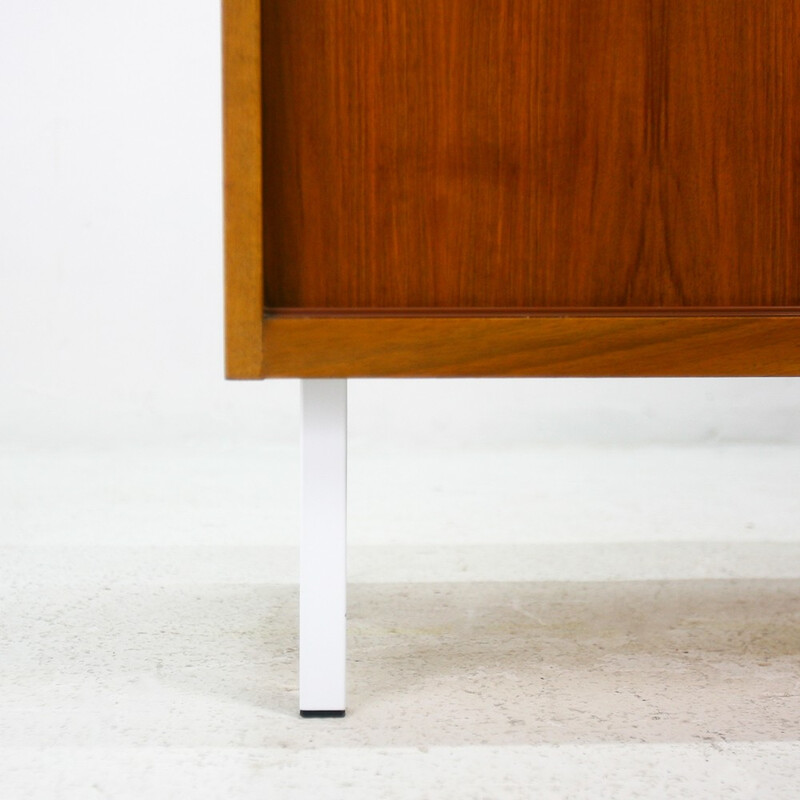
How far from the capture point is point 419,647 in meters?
1.10

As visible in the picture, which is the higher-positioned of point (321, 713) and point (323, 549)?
point (323, 549)

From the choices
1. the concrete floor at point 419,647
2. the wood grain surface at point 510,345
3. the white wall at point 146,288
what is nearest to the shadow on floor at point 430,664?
the concrete floor at point 419,647

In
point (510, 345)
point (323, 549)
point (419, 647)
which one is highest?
point (510, 345)

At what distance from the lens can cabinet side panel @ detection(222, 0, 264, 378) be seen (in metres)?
0.77

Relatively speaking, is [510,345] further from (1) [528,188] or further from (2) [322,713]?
(2) [322,713]

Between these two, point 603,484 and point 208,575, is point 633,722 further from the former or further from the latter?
point 603,484

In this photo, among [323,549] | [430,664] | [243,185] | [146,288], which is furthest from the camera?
[146,288]

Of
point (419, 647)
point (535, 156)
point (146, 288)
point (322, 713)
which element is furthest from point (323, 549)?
point (146, 288)

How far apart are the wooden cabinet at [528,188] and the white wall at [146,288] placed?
2124 mm

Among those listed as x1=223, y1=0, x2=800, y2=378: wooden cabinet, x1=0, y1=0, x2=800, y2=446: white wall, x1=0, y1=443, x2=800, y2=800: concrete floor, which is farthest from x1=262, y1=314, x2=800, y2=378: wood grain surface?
x1=0, y1=0, x2=800, y2=446: white wall

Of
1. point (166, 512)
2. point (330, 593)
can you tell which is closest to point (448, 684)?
point (330, 593)

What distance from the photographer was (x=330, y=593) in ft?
2.94

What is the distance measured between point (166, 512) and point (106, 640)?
0.78 metres

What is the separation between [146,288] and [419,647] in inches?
83.8
